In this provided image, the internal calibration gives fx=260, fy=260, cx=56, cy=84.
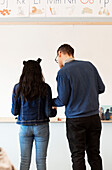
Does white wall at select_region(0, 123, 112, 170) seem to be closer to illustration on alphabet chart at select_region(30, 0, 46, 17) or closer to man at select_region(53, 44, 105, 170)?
man at select_region(53, 44, 105, 170)

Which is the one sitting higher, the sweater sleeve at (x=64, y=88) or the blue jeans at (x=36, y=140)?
the sweater sleeve at (x=64, y=88)

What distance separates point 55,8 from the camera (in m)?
2.90

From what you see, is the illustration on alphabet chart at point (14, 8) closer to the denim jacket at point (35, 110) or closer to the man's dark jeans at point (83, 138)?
the denim jacket at point (35, 110)

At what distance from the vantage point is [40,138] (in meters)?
2.13

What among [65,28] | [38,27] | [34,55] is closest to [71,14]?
[65,28]

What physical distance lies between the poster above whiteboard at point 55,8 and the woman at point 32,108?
3.25ft

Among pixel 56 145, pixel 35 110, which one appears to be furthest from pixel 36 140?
pixel 56 145

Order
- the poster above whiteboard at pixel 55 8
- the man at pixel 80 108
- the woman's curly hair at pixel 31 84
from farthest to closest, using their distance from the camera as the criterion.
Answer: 1. the poster above whiteboard at pixel 55 8
2. the woman's curly hair at pixel 31 84
3. the man at pixel 80 108

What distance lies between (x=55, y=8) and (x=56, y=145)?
1546mm

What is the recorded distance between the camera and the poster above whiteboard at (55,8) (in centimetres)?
289

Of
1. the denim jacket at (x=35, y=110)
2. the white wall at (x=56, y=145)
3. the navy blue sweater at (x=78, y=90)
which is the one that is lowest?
the white wall at (x=56, y=145)

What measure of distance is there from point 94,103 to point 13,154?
4.65 feet

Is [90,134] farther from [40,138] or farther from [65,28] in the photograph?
[65,28]

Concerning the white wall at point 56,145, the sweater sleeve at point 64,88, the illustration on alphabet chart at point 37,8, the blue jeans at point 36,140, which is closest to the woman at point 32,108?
the blue jeans at point 36,140
